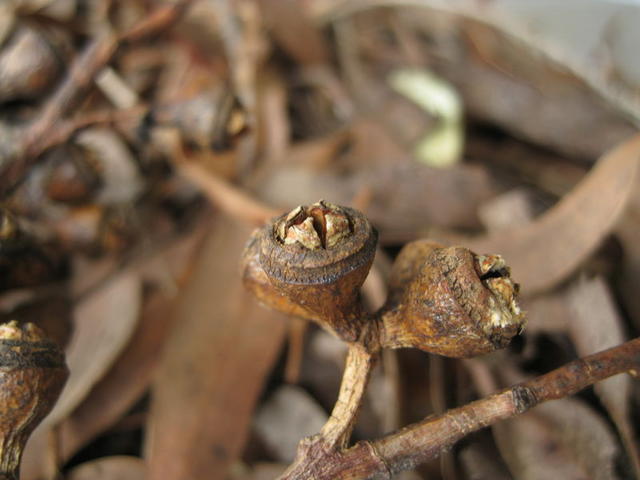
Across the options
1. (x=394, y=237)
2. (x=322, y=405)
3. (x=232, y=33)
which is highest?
(x=232, y=33)

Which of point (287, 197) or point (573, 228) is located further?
point (287, 197)

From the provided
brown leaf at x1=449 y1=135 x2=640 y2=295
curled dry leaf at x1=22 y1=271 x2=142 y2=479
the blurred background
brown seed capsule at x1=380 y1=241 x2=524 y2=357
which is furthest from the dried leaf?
brown seed capsule at x1=380 y1=241 x2=524 y2=357

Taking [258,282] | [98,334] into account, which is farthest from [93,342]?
[258,282]

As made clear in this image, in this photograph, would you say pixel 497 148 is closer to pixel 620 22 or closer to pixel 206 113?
pixel 620 22

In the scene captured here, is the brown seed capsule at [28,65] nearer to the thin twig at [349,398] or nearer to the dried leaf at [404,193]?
the dried leaf at [404,193]

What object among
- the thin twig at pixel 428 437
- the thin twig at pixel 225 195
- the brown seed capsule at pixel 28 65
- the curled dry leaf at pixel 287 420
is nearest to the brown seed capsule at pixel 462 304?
the thin twig at pixel 428 437

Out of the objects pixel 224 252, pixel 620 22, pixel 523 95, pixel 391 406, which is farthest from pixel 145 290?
pixel 620 22

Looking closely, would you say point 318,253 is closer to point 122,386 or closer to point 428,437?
point 428,437
